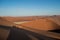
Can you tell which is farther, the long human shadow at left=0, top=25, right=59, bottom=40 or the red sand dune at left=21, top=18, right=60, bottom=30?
the red sand dune at left=21, top=18, right=60, bottom=30

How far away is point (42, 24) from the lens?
1.24 meters

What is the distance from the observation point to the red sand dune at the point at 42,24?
1.21 m

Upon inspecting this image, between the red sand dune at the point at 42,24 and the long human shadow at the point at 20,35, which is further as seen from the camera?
the red sand dune at the point at 42,24

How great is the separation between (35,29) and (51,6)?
305 millimetres

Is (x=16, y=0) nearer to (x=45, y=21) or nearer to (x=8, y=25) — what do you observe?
(x=8, y=25)

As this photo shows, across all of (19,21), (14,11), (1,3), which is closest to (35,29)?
(19,21)

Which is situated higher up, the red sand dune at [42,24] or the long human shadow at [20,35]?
the red sand dune at [42,24]

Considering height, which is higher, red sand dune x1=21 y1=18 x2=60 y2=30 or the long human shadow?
red sand dune x1=21 y1=18 x2=60 y2=30

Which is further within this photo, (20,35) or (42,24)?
(42,24)

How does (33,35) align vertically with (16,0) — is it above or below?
below

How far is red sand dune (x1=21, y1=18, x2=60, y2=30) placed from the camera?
121 centimetres

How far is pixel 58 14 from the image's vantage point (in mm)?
1259

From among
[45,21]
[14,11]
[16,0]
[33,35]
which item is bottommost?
[33,35]

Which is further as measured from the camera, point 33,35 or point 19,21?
point 19,21
